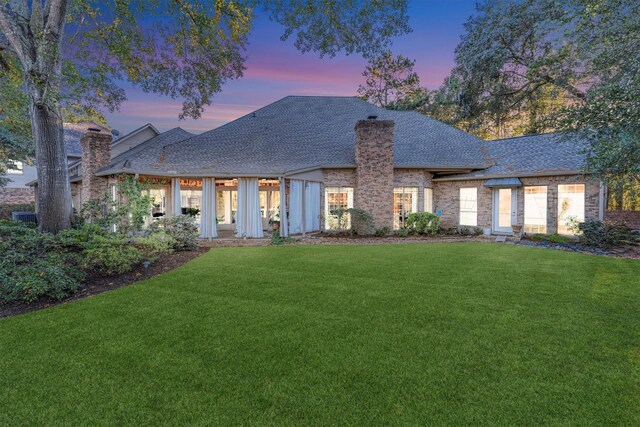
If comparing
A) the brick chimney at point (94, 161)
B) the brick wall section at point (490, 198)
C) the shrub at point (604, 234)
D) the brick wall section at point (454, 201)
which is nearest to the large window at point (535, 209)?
the brick wall section at point (490, 198)

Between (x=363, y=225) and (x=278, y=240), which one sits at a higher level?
(x=363, y=225)

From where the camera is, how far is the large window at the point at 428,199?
15.0 metres

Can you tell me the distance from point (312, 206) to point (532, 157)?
994 centimetres

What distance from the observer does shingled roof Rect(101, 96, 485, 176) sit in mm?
14523

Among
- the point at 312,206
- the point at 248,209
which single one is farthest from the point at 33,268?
the point at 312,206

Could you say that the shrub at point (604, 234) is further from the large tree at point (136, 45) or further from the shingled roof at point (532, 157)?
the large tree at point (136, 45)

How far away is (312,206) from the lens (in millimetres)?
14109

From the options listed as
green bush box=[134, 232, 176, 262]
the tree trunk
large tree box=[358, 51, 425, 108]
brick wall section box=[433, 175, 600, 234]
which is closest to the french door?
brick wall section box=[433, 175, 600, 234]

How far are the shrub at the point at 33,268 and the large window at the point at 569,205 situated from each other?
15178 mm

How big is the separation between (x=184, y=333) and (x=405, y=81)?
32104mm

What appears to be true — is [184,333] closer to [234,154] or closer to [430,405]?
[430,405]

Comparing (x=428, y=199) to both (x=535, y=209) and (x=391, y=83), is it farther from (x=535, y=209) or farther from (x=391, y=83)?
(x=391, y=83)

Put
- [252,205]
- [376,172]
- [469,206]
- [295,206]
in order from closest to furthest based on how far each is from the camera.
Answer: [252,205], [295,206], [376,172], [469,206]

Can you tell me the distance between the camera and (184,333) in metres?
4.01
